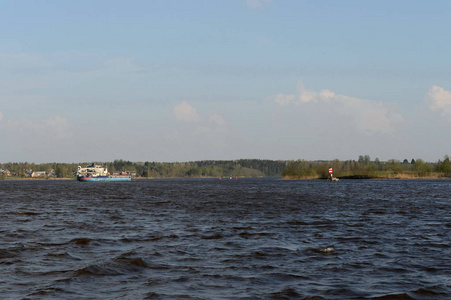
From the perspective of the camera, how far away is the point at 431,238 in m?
29.6

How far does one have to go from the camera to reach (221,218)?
144 feet

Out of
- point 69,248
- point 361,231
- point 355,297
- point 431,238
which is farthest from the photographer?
point 361,231

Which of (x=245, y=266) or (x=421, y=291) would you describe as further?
(x=245, y=266)

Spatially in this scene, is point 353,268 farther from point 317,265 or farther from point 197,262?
point 197,262

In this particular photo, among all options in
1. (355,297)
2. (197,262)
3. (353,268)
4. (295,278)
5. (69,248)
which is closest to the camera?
(355,297)

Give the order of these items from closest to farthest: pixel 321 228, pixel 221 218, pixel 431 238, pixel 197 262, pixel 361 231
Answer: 1. pixel 197 262
2. pixel 431 238
3. pixel 361 231
4. pixel 321 228
5. pixel 221 218

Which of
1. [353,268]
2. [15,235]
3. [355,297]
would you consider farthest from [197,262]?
[15,235]

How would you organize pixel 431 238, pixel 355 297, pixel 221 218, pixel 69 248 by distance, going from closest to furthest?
pixel 355 297
pixel 69 248
pixel 431 238
pixel 221 218

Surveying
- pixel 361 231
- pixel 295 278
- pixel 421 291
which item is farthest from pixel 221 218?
pixel 421 291

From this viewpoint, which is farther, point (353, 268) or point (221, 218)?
point (221, 218)

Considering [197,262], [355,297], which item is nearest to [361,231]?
[197,262]

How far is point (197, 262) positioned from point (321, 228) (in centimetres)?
1591

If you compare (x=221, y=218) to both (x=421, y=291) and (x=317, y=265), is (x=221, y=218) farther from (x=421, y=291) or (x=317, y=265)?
(x=421, y=291)

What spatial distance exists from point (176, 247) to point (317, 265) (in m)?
8.28
